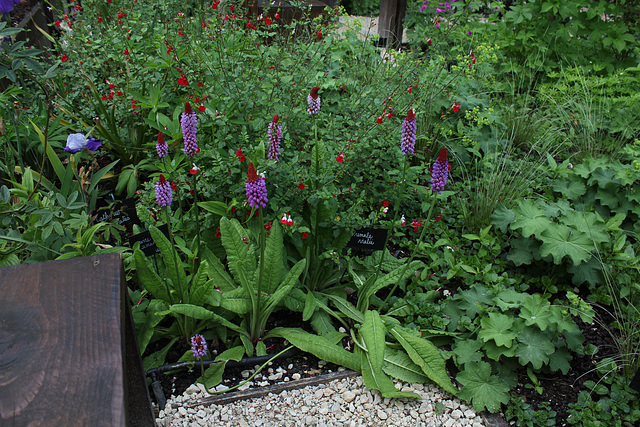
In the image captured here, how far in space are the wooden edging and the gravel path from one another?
0.4 inches

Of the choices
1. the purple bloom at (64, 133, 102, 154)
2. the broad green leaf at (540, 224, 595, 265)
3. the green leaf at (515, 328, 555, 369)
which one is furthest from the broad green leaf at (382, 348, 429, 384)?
the purple bloom at (64, 133, 102, 154)

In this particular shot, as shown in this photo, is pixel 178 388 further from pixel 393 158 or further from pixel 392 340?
pixel 393 158

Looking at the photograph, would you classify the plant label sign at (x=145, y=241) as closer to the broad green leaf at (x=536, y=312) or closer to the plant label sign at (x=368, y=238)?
the plant label sign at (x=368, y=238)

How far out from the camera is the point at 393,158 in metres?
2.73

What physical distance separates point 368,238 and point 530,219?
34.8 inches

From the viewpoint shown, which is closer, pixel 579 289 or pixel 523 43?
pixel 579 289


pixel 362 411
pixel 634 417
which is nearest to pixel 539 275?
pixel 634 417

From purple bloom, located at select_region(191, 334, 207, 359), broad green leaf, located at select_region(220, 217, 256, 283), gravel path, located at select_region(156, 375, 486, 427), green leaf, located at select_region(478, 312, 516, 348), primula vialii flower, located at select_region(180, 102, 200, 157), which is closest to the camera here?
primula vialii flower, located at select_region(180, 102, 200, 157)

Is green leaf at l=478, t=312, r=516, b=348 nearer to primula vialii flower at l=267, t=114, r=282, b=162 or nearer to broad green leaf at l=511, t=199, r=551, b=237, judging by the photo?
broad green leaf at l=511, t=199, r=551, b=237

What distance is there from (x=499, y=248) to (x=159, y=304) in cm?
171

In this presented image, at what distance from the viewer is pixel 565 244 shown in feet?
7.53

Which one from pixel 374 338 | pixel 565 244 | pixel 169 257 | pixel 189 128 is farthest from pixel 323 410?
pixel 565 244

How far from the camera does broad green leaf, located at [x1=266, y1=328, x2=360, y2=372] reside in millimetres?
2023

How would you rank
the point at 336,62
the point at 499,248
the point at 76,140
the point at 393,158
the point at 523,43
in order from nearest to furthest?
the point at 76,140 < the point at 499,248 < the point at 393,158 < the point at 336,62 < the point at 523,43
